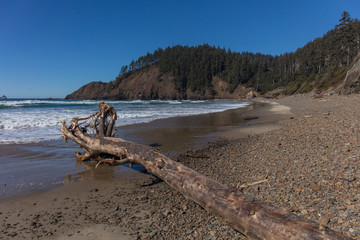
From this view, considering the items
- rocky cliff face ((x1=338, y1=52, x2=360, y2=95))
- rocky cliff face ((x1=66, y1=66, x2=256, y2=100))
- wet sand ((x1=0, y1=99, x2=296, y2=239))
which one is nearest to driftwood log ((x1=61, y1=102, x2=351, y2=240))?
wet sand ((x1=0, y1=99, x2=296, y2=239))

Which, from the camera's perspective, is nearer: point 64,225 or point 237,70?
point 64,225

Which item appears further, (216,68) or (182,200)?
(216,68)

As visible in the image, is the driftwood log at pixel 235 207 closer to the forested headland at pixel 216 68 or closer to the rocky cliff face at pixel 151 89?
the forested headland at pixel 216 68

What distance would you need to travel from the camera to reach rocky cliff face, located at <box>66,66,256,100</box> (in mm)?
99750

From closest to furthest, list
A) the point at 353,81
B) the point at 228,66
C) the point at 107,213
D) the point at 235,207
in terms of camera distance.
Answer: the point at 235,207
the point at 107,213
the point at 353,81
the point at 228,66

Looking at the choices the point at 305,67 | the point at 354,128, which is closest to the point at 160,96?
the point at 305,67

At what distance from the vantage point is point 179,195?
367 centimetres

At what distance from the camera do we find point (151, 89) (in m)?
104

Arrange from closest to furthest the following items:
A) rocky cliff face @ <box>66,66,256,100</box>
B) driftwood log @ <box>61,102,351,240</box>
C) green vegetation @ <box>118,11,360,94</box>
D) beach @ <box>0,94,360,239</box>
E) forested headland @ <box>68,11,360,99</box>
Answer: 1. driftwood log @ <box>61,102,351,240</box>
2. beach @ <box>0,94,360,239</box>
3. green vegetation @ <box>118,11,360,94</box>
4. forested headland @ <box>68,11,360,99</box>
5. rocky cliff face @ <box>66,66,256,100</box>

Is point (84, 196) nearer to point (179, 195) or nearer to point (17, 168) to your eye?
point (179, 195)

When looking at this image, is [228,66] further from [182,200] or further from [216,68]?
[182,200]

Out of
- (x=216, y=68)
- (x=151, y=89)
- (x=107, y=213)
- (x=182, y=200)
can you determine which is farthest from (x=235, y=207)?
(x=216, y=68)

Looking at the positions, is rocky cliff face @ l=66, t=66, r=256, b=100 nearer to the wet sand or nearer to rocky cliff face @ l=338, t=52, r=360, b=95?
rocky cliff face @ l=338, t=52, r=360, b=95

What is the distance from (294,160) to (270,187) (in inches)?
58.5
